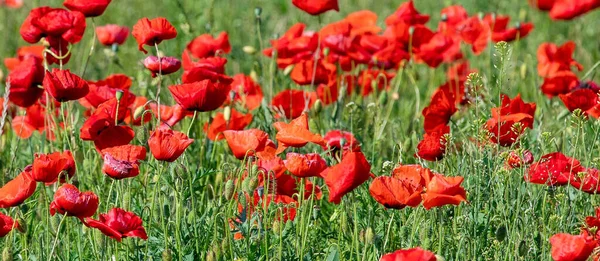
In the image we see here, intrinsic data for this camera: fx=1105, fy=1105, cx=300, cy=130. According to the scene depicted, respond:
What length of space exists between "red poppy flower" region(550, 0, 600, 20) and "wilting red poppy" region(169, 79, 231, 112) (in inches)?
83.7

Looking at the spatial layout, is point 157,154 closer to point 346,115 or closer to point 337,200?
point 337,200

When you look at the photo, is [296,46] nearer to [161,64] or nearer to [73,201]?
[161,64]

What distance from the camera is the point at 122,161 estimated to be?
228 cm

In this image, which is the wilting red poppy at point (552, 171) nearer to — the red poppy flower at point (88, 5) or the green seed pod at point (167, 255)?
the green seed pod at point (167, 255)

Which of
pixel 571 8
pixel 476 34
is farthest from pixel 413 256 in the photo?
pixel 571 8

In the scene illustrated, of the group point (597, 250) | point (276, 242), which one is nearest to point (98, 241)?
point (276, 242)

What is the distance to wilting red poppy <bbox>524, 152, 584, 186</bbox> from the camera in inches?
93.7

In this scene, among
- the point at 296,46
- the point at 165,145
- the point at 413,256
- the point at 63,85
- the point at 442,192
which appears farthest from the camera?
the point at 296,46

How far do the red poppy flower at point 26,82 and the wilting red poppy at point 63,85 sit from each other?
14.5 inches

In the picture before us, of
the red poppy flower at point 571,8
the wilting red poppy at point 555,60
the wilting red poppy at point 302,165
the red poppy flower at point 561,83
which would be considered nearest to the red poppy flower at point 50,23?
the wilting red poppy at point 302,165

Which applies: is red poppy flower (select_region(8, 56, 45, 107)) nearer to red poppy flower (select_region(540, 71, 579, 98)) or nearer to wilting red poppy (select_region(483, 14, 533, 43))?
red poppy flower (select_region(540, 71, 579, 98))

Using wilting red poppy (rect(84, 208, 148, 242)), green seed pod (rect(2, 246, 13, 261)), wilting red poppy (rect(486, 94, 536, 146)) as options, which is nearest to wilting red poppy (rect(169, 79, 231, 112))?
wilting red poppy (rect(84, 208, 148, 242))

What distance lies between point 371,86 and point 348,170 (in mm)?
1720

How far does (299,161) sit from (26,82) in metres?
0.95
